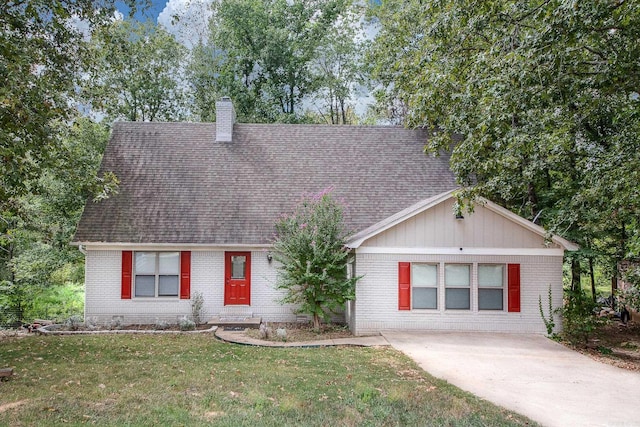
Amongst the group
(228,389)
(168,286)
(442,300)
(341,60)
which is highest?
(341,60)

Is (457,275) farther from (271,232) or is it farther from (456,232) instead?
(271,232)

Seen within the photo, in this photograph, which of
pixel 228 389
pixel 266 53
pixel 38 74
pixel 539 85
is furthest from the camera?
pixel 266 53

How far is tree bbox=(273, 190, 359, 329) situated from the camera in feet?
41.7

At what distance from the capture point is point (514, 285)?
13.2 meters

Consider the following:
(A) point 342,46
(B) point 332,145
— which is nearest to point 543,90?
(B) point 332,145

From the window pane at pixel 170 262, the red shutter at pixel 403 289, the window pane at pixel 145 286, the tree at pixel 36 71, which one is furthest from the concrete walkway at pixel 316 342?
the tree at pixel 36 71

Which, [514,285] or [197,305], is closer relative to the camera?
[514,285]

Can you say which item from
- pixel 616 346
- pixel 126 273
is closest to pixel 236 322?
pixel 126 273

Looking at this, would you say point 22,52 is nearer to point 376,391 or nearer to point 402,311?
point 376,391

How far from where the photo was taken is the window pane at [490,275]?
44.0 feet

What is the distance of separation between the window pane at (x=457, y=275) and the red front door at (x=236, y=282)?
6.53m

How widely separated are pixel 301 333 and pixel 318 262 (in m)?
2.26

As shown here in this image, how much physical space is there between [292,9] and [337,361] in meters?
24.2

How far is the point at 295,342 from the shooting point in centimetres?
1201
